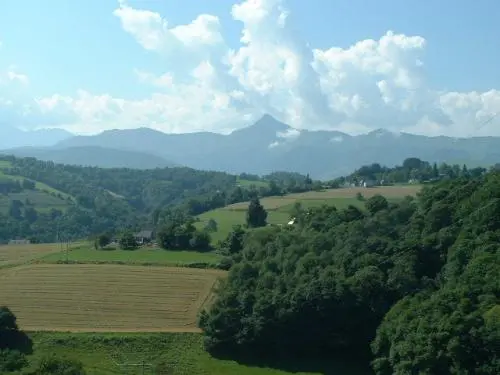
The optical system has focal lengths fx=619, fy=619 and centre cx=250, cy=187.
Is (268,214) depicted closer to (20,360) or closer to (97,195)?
(20,360)

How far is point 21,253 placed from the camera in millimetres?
68688

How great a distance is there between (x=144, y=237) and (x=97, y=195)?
8664 centimetres

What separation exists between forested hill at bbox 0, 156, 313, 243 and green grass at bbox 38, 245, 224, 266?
87.1ft

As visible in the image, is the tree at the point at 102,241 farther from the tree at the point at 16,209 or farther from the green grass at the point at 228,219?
the tree at the point at 16,209

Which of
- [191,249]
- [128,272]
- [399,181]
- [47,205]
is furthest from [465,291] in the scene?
[47,205]

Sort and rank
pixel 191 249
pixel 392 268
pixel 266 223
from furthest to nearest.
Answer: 1. pixel 266 223
2. pixel 191 249
3. pixel 392 268

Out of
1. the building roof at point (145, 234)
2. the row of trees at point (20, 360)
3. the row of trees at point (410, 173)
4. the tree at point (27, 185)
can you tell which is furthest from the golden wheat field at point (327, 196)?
the tree at point (27, 185)

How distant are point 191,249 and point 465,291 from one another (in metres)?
36.1

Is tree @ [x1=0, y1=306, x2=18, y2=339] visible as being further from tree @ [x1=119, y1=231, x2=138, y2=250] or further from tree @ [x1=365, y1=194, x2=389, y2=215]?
tree @ [x1=365, y1=194, x2=389, y2=215]

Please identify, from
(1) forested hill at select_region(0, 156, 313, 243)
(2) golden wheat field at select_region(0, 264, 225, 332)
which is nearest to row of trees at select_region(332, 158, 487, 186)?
(1) forested hill at select_region(0, 156, 313, 243)

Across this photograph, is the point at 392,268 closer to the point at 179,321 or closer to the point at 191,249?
the point at 179,321

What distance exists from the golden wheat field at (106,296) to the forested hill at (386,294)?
345 centimetres

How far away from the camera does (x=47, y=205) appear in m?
130

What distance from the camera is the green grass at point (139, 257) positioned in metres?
55.2
